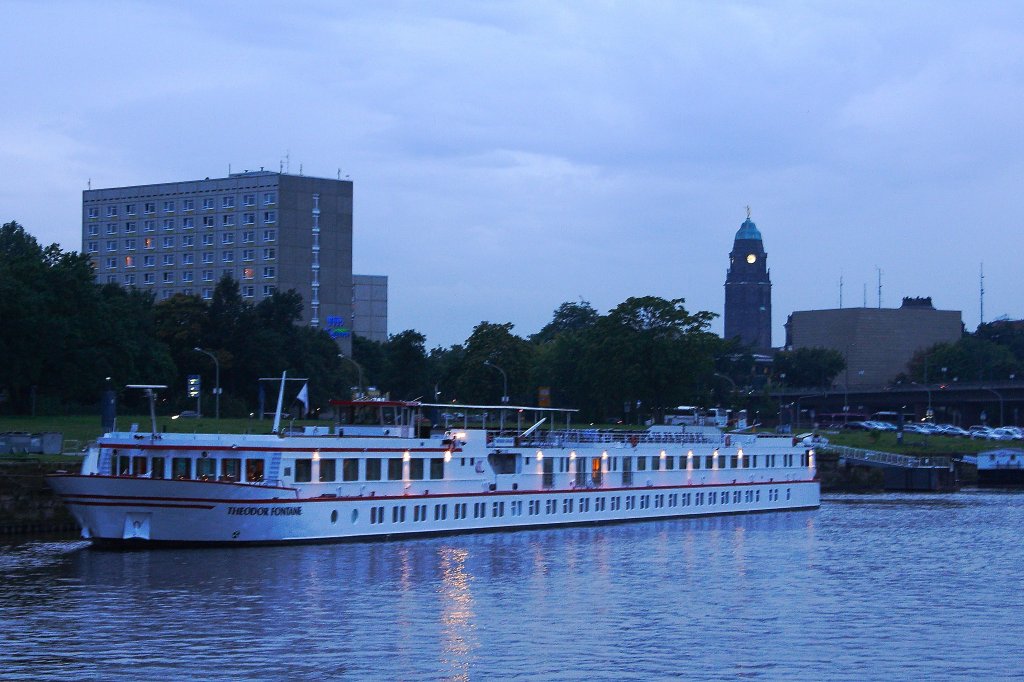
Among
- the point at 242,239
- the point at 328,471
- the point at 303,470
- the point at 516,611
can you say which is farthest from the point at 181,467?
the point at 242,239

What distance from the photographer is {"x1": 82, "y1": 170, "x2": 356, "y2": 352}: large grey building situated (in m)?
156

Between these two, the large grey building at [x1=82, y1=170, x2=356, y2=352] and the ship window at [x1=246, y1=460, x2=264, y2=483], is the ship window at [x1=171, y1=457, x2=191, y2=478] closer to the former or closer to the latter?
the ship window at [x1=246, y1=460, x2=264, y2=483]

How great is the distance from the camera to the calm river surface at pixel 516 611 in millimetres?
35094

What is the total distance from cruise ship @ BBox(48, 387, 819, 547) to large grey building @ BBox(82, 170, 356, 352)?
80.1 meters

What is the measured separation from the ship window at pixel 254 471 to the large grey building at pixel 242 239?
100399 millimetres

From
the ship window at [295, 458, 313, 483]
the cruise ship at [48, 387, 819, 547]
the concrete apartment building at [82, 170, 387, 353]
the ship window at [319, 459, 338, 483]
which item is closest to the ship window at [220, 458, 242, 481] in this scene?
the cruise ship at [48, 387, 819, 547]

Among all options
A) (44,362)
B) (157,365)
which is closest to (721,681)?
(44,362)

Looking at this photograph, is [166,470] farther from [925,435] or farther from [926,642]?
[925,435]

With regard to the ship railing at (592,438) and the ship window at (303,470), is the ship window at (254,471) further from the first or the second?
the ship railing at (592,438)

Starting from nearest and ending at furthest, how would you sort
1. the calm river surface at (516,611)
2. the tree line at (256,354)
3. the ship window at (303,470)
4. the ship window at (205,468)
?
the calm river surface at (516,611) → the ship window at (205,468) → the ship window at (303,470) → the tree line at (256,354)

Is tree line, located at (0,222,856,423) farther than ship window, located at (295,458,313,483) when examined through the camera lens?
Yes

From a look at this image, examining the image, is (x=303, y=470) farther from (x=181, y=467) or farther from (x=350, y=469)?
(x=181, y=467)

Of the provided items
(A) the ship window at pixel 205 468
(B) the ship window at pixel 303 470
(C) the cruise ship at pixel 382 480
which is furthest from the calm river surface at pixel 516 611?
(A) the ship window at pixel 205 468

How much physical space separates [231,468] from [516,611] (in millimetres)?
16459
